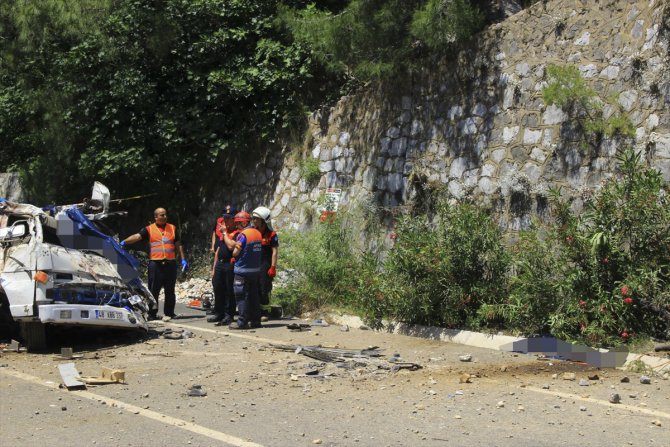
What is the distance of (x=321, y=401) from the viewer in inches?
309

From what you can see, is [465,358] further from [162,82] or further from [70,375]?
[162,82]

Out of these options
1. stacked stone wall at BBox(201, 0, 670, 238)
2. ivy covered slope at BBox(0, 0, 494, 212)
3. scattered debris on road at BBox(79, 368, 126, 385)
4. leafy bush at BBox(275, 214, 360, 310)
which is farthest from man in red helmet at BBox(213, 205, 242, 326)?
ivy covered slope at BBox(0, 0, 494, 212)

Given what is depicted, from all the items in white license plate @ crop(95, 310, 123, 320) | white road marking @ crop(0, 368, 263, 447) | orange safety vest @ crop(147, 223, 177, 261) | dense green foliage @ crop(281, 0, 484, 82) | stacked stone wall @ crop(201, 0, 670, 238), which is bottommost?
white road marking @ crop(0, 368, 263, 447)

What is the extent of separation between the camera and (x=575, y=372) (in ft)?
29.2

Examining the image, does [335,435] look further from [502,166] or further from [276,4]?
[276,4]

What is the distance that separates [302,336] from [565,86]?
210 inches

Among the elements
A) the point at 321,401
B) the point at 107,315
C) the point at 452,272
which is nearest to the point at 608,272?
the point at 452,272

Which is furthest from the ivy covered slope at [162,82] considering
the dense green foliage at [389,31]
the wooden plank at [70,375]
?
the wooden plank at [70,375]

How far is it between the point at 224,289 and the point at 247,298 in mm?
1037

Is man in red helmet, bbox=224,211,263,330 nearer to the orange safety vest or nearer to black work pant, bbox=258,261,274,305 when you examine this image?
black work pant, bbox=258,261,274,305

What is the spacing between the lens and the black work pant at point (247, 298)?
1211 centimetres

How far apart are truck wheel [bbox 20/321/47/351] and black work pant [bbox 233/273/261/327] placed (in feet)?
9.11

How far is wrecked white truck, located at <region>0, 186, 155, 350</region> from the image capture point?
33.3ft

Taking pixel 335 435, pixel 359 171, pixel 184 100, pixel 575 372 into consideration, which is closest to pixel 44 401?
pixel 335 435
